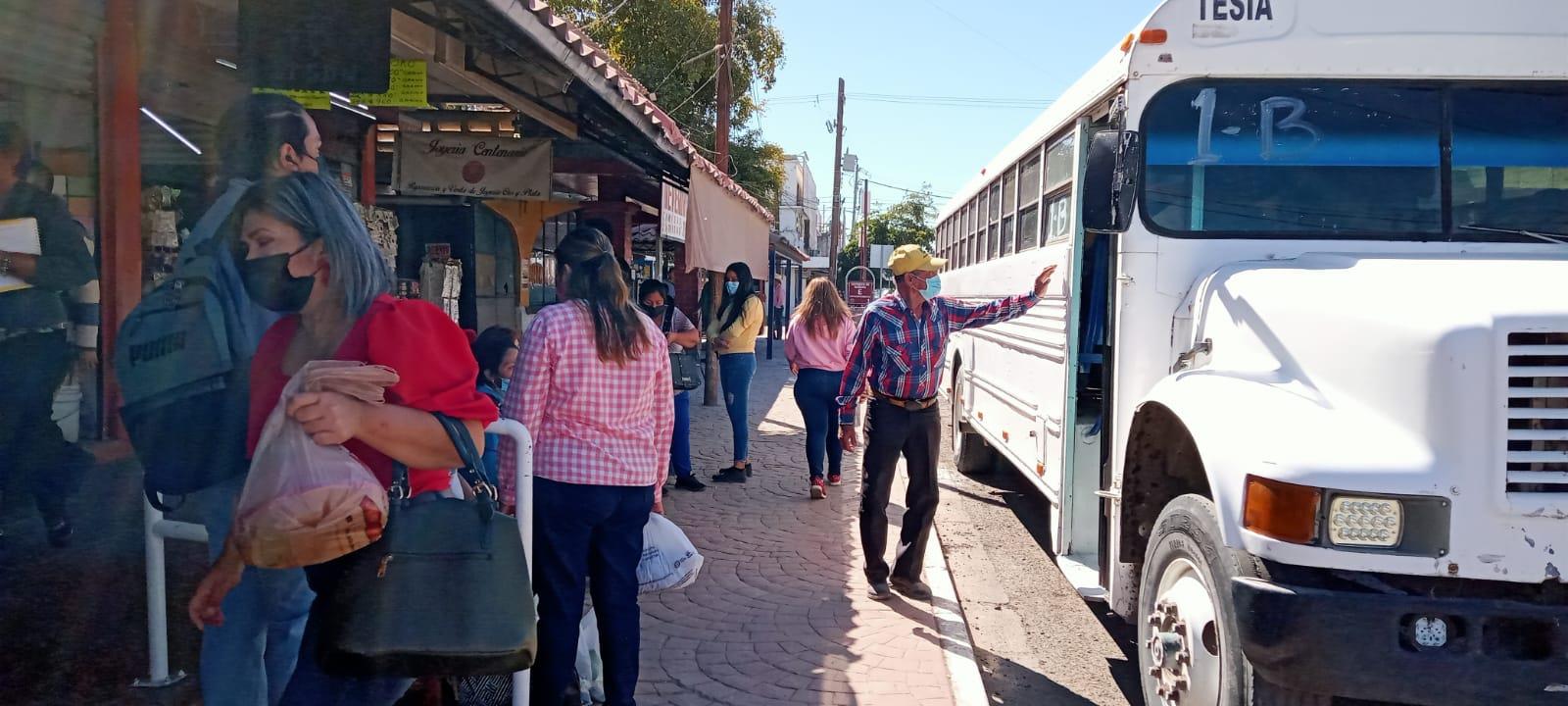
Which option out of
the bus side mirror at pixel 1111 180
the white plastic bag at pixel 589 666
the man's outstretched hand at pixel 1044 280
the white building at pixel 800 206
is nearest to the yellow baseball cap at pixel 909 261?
the man's outstretched hand at pixel 1044 280

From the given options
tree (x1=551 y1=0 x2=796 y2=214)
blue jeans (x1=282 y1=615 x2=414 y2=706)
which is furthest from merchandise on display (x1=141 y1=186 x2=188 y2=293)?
tree (x1=551 y1=0 x2=796 y2=214)

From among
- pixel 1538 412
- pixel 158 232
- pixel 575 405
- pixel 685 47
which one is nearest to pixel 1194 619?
pixel 1538 412

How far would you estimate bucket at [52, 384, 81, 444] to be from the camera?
5.66 m

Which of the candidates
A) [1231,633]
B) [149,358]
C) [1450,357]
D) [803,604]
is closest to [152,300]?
[149,358]

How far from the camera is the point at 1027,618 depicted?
581 cm

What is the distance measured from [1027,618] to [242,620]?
4065mm

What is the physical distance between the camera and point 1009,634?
218 inches

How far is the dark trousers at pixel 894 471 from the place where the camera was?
18.7 ft

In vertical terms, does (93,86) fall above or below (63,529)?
above

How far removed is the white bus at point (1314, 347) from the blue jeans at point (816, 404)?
180 cm

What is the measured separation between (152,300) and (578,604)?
1639 millimetres

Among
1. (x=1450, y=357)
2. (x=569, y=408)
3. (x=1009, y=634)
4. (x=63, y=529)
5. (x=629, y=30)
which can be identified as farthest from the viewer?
(x=629, y=30)

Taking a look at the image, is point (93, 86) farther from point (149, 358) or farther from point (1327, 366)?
point (1327, 366)

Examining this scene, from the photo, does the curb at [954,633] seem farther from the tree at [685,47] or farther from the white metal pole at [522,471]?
the tree at [685,47]
